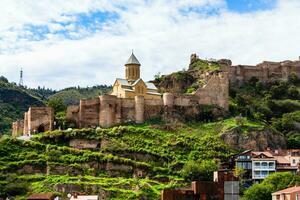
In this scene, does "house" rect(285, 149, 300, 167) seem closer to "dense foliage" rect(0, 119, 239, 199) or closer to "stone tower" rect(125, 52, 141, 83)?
"dense foliage" rect(0, 119, 239, 199)

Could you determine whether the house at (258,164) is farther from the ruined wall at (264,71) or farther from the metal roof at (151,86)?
the ruined wall at (264,71)

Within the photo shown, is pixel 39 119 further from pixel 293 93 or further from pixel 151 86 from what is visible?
pixel 293 93

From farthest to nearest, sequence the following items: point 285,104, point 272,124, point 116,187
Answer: point 285,104
point 272,124
point 116,187

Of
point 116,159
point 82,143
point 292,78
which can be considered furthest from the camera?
point 292,78

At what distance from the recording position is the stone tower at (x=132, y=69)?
81812 mm

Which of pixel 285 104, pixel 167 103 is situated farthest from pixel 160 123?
pixel 285 104

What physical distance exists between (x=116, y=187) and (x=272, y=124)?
28.8 m

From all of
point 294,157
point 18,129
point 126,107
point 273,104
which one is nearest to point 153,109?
point 126,107

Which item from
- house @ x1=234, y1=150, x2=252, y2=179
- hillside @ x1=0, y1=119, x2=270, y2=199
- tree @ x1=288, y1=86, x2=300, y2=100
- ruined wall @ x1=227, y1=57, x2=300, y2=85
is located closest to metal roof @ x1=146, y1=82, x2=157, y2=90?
hillside @ x1=0, y1=119, x2=270, y2=199

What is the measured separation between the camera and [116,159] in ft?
209

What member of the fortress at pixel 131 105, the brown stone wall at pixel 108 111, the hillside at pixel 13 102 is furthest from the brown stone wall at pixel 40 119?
the hillside at pixel 13 102

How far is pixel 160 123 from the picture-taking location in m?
72.3

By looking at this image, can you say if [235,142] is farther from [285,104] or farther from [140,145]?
[285,104]

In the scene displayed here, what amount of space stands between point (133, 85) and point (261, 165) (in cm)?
1881
